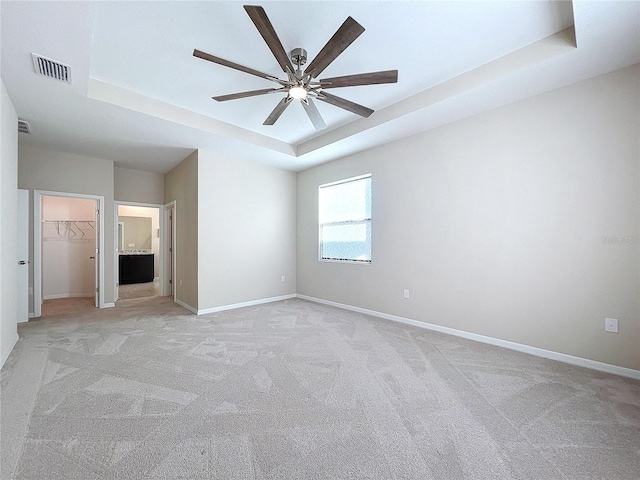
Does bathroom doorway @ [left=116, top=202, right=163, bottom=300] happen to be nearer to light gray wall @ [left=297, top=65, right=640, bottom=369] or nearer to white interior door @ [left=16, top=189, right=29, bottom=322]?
white interior door @ [left=16, top=189, right=29, bottom=322]

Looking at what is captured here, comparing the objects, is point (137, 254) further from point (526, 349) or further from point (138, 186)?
point (526, 349)

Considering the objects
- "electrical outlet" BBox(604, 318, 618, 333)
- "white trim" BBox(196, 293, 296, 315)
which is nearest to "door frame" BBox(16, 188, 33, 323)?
"white trim" BBox(196, 293, 296, 315)

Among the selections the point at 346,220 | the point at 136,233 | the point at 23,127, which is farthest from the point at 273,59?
the point at 136,233

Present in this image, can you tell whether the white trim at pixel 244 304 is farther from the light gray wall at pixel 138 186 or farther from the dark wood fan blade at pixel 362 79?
the dark wood fan blade at pixel 362 79

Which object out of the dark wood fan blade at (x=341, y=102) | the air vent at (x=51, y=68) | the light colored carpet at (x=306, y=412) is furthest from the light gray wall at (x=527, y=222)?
the air vent at (x=51, y=68)

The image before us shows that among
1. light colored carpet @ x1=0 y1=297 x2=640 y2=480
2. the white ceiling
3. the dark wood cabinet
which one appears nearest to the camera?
light colored carpet @ x1=0 y1=297 x2=640 y2=480

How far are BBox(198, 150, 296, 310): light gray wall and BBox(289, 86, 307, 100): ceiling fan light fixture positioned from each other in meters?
2.63

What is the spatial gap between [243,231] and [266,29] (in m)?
3.60

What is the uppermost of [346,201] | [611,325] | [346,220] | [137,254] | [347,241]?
[346,201]

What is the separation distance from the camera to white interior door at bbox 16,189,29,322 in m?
3.93

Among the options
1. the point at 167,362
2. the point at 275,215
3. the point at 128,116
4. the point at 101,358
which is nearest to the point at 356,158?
the point at 275,215

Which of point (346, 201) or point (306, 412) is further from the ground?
point (346, 201)

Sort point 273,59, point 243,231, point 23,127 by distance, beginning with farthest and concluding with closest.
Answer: point 243,231 → point 23,127 → point 273,59

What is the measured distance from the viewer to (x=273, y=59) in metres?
2.54
